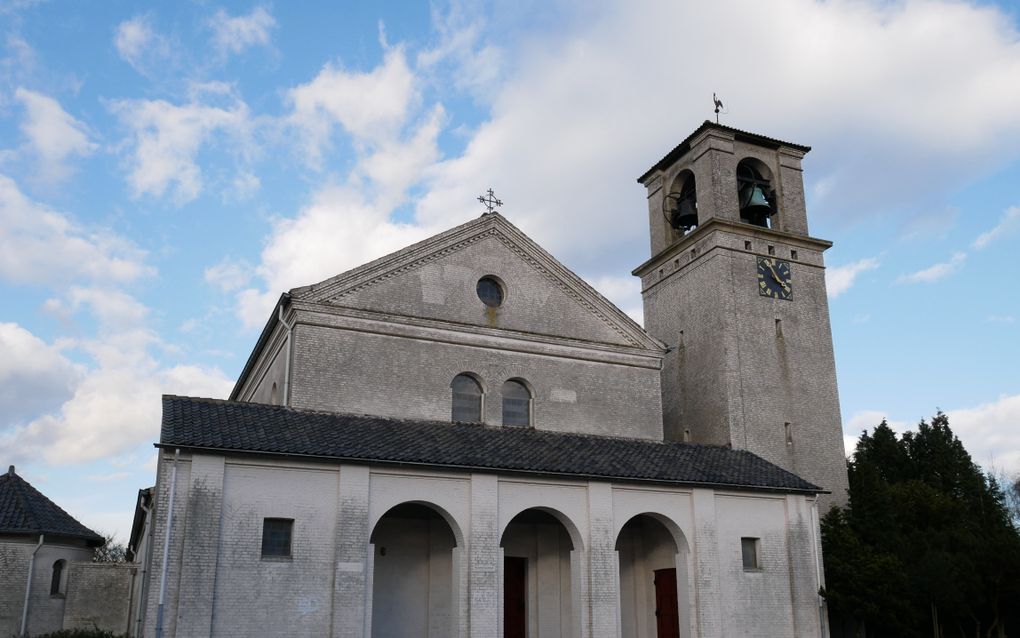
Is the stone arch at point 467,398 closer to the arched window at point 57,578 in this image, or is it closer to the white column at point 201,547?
the white column at point 201,547

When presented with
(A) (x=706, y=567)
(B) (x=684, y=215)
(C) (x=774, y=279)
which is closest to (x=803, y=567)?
(A) (x=706, y=567)

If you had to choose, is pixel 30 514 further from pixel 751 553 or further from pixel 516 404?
pixel 751 553

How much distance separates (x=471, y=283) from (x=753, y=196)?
10592mm

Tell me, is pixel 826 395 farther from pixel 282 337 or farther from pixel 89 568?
pixel 89 568

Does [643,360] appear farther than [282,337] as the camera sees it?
Yes

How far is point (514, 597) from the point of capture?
76.2 feet

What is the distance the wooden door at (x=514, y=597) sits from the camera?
23.0 metres

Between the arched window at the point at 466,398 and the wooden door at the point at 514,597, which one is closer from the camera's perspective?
the wooden door at the point at 514,597

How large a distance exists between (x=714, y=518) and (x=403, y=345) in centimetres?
938

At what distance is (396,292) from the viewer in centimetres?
2425

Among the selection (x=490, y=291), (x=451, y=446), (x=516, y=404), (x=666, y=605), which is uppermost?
(x=490, y=291)

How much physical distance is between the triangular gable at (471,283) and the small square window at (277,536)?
6.29m

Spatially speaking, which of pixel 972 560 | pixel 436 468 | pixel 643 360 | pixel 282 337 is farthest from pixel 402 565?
pixel 972 560

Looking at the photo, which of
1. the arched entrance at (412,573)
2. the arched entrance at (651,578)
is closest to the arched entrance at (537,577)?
the arched entrance at (651,578)
